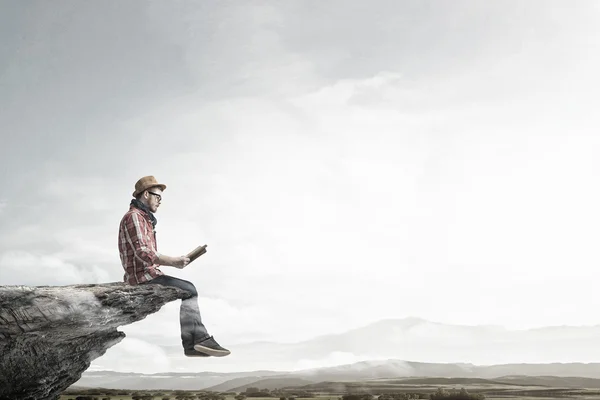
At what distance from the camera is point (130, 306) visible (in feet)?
34.4

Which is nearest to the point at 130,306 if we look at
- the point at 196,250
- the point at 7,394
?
the point at 196,250

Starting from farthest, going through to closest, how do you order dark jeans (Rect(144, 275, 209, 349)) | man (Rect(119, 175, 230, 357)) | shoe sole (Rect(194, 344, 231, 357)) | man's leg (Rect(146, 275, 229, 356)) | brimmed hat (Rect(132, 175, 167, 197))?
1. brimmed hat (Rect(132, 175, 167, 197))
2. dark jeans (Rect(144, 275, 209, 349))
3. man (Rect(119, 175, 230, 357))
4. man's leg (Rect(146, 275, 229, 356))
5. shoe sole (Rect(194, 344, 231, 357))

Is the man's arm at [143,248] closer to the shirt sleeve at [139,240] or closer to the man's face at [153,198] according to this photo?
the shirt sleeve at [139,240]

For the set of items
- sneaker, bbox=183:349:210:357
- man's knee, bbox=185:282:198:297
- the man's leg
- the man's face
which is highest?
the man's face

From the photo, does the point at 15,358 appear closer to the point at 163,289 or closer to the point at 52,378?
the point at 52,378

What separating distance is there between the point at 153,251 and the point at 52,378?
427cm

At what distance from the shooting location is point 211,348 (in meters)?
9.84

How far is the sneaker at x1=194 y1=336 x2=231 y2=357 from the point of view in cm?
977

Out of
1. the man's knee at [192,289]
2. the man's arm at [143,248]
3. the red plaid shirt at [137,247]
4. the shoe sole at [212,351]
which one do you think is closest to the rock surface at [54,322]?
the man's knee at [192,289]

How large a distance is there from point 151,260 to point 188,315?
1.22 metres

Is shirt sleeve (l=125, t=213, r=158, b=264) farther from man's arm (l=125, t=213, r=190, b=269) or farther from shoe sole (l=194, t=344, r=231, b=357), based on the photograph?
shoe sole (l=194, t=344, r=231, b=357)

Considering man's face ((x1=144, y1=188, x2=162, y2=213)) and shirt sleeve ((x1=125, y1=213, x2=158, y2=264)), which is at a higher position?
man's face ((x1=144, y1=188, x2=162, y2=213))

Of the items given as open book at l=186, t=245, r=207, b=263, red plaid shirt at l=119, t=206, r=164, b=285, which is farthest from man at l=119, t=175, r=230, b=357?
open book at l=186, t=245, r=207, b=263

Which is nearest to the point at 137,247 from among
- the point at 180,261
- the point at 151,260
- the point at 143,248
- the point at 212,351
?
the point at 143,248
